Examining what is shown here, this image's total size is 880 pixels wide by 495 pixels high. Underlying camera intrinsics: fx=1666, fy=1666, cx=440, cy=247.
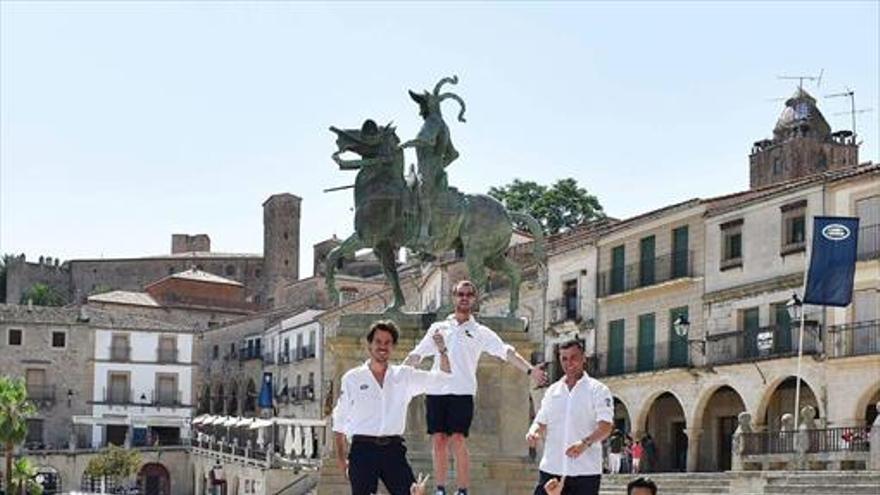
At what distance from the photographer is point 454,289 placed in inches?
498

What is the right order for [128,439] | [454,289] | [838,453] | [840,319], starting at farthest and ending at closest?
1. [128,439]
2. [840,319]
3. [838,453]
4. [454,289]

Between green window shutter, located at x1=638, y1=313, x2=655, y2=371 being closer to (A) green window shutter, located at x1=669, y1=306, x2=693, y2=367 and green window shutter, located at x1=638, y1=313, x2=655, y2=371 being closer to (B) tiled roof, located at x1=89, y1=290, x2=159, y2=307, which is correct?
(A) green window shutter, located at x1=669, y1=306, x2=693, y2=367

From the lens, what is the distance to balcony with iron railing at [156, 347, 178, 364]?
308 feet

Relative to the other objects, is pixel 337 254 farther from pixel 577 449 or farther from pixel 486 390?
pixel 577 449

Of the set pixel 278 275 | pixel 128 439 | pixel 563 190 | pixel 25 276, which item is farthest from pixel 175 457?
pixel 25 276

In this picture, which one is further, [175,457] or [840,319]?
Answer: [175,457]

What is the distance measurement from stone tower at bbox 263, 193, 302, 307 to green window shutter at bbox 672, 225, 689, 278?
78589 mm

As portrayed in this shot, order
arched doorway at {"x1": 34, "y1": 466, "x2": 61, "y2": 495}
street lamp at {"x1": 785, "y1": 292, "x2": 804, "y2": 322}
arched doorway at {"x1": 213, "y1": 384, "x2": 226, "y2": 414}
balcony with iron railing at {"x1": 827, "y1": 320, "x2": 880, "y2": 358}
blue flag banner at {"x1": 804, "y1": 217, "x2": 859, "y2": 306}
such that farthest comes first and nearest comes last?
arched doorway at {"x1": 213, "y1": 384, "x2": 226, "y2": 414}, arched doorway at {"x1": 34, "y1": 466, "x2": 61, "y2": 495}, balcony with iron railing at {"x1": 827, "y1": 320, "x2": 880, "y2": 358}, street lamp at {"x1": 785, "y1": 292, "x2": 804, "y2": 322}, blue flag banner at {"x1": 804, "y1": 217, "x2": 859, "y2": 306}

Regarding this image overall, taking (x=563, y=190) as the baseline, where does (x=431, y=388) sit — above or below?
below

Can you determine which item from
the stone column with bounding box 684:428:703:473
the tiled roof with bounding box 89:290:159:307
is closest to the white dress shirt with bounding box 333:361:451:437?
the stone column with bounding box 684:428:703:473

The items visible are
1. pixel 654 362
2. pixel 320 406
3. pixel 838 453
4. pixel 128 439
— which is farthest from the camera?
pixel 128 439

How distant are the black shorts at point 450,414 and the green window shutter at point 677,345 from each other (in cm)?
3759

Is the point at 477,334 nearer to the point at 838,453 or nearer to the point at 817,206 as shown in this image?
the point at 838,453

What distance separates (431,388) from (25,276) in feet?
414
